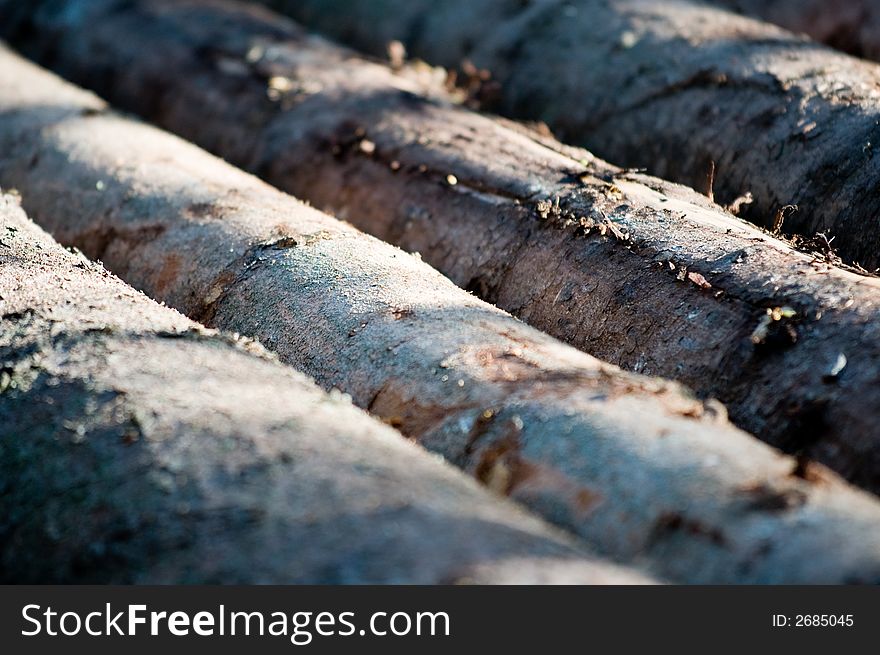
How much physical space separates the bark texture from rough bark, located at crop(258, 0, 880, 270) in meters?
1.68


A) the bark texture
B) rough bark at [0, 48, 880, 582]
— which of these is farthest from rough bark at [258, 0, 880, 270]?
the bark texture

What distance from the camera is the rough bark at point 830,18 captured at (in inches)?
151

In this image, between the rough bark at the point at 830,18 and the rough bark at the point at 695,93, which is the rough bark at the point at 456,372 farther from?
the rough bark at the point at 830,18

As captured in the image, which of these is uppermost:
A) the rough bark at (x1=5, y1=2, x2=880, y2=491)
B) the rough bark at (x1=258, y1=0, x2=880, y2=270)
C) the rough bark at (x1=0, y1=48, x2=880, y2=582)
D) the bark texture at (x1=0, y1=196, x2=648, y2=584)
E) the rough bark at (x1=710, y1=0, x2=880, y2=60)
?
the rough bark at (x1=710, y1=0, x2=880, y2=60)

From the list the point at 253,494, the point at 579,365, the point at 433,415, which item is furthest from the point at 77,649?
the point at 579,365

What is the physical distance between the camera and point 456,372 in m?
2.00

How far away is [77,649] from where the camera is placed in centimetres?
161

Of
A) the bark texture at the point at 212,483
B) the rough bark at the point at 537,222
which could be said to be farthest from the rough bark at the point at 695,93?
the bark texture at the point at 212,483

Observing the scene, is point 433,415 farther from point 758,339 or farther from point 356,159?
point 356,159

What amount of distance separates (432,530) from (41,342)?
1022 millimetres

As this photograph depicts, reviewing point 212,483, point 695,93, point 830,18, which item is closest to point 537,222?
point 695,93

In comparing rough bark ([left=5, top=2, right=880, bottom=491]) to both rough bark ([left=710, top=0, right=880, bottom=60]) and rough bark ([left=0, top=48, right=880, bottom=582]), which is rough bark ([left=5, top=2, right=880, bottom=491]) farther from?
rough bark ([left=710, top=0, right=880, bottom=60])

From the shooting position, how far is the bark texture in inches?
60.7

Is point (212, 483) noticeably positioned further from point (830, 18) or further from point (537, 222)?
point (830, 18)
